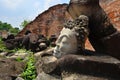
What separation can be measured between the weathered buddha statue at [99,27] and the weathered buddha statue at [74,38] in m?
0.11

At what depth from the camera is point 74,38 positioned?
2533mm

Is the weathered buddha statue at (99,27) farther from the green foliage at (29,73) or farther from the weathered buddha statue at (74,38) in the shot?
the green foliage at (29,73)

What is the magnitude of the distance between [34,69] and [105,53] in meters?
1.30

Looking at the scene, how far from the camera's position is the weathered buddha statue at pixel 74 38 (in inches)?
99.6

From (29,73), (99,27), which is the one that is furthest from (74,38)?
(29,73)

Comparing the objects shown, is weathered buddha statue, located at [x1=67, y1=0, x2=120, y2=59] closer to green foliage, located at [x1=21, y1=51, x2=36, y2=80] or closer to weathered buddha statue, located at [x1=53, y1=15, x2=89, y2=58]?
weathered buddha statue, located at [x1=53, y1=15, x2=89, y2=58]

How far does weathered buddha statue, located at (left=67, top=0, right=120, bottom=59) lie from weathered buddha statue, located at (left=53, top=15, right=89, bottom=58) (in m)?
0.11

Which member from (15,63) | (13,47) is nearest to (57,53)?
(15,63)

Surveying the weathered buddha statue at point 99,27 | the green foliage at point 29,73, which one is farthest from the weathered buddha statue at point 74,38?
the green foliage at point 29,73

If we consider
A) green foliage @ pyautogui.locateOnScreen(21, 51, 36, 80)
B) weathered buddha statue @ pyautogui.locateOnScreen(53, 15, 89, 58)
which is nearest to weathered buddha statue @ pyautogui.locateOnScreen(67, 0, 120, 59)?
weathered buddha statue @ pyautogui.locateOnScreen(53, 15, 89, 58)

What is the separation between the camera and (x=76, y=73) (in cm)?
243

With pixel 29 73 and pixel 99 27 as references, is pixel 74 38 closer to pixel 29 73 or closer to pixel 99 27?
pixel 99 27

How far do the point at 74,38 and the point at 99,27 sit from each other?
0.86 feet

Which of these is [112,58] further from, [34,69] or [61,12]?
[61,12]
